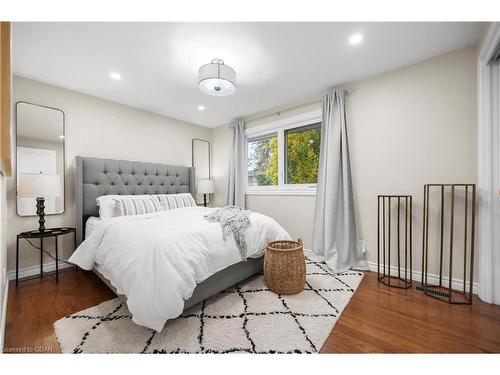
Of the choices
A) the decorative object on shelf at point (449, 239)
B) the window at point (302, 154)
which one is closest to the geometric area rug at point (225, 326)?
the decorative object on shelf at point (449, 239)

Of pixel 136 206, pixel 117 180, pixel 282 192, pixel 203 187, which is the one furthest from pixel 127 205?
pixel 282 192

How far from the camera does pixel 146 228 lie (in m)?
1.70

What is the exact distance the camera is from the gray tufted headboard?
2.61m

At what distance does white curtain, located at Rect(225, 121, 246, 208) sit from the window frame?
95mm

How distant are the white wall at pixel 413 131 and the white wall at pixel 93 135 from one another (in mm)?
2932

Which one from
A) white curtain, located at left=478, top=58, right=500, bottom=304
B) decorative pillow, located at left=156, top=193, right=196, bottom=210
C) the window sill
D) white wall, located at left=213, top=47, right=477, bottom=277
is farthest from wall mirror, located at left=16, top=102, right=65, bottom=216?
white curtain, located at left=478, top=58, right=500, bottom=304

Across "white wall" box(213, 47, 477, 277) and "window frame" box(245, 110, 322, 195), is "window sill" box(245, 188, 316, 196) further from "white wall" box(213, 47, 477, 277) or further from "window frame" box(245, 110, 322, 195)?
"white wall" box(213, 47, 477, 277)

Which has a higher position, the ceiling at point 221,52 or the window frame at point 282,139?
the ceiling at point 221,52

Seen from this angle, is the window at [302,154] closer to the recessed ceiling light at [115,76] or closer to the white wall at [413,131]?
the white wall at [413,131]

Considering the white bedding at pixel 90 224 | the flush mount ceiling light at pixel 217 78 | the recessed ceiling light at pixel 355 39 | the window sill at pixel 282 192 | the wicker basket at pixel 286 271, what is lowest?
the wicker basket at pixel 286 271

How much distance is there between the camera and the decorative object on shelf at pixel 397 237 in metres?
2.17

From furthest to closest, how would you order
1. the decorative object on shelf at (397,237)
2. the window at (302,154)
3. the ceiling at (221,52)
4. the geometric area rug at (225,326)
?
the window at (302,154) < the decorative object on shelf at (397,237) < the ceiling at (221,52) < the geometric area rug at (225,326)
